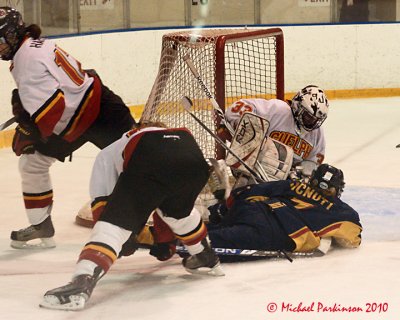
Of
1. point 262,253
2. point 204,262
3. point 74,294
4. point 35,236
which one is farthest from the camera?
point 35,236

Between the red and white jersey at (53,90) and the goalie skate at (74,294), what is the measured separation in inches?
34.4

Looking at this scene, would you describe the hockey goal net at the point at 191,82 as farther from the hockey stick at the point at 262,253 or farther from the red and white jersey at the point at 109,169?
the red and white jersey at the point at 109,169

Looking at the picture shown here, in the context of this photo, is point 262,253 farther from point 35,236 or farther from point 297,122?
point 35,236

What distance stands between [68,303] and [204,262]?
1.89 ft

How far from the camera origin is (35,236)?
14.1 ft

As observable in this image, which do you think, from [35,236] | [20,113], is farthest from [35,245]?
[20,113]

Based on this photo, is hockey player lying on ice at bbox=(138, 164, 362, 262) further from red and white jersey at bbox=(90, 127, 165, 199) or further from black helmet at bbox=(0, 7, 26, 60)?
black helmet at bbox=(0, 7, 26, 60)

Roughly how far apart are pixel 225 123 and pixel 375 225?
79 centimetres

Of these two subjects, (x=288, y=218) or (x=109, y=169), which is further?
(x=288, y=218)

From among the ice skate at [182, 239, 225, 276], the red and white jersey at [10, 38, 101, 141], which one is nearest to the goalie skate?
the ice skate at [182, 239, 225, 276]

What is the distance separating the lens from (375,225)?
4684mm

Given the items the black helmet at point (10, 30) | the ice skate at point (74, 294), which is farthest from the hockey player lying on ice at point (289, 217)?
the black helmet at point (10, 30)

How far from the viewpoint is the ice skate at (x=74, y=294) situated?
3.28m

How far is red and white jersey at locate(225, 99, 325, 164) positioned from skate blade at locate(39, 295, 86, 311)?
1.54m
